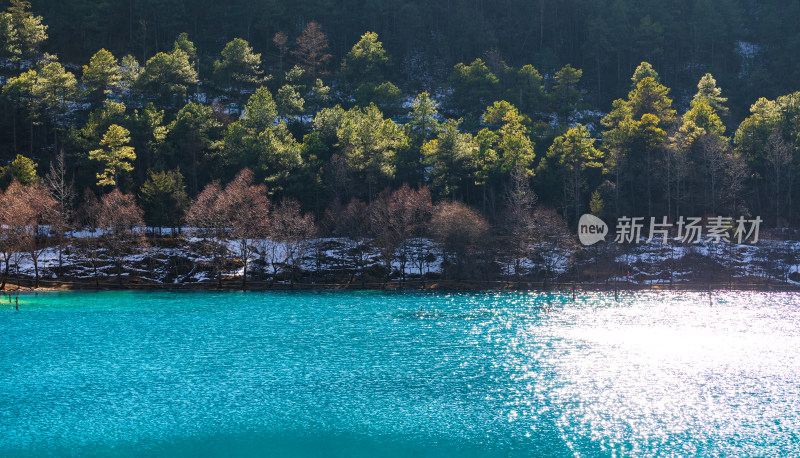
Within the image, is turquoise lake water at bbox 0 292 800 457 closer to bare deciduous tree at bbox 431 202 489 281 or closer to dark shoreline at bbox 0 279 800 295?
dark shoreline at bbox 0 279 800 295

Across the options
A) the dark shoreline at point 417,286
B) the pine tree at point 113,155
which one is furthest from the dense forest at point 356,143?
the dark shoreline at point 417,286

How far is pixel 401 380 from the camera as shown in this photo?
44.8 m

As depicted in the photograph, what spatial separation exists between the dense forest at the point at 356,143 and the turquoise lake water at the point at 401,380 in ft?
83.9

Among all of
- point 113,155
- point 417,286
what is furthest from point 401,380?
point 113,155

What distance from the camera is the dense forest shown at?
95.9m

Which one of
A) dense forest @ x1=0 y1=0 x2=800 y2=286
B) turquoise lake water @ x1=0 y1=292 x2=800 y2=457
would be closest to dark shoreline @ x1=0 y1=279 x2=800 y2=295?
dense forest @ x1=0 y1=0 x2=800 y2=286

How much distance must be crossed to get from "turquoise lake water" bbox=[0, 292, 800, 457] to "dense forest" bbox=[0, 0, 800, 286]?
25.6 metres

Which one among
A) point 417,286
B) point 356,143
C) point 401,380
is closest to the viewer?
point 401,380

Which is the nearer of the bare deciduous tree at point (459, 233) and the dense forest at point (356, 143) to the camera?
the bare deciduous tree at point (459, 233)

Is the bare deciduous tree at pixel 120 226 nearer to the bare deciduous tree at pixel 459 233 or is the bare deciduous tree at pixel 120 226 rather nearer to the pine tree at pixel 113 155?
the pine tree at pixel 113 155

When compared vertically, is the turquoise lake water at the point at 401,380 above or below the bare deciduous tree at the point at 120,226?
below

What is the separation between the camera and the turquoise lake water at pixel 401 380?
33.9m

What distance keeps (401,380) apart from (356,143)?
64880 mm

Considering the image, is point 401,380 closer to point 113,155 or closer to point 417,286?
point 417,286
